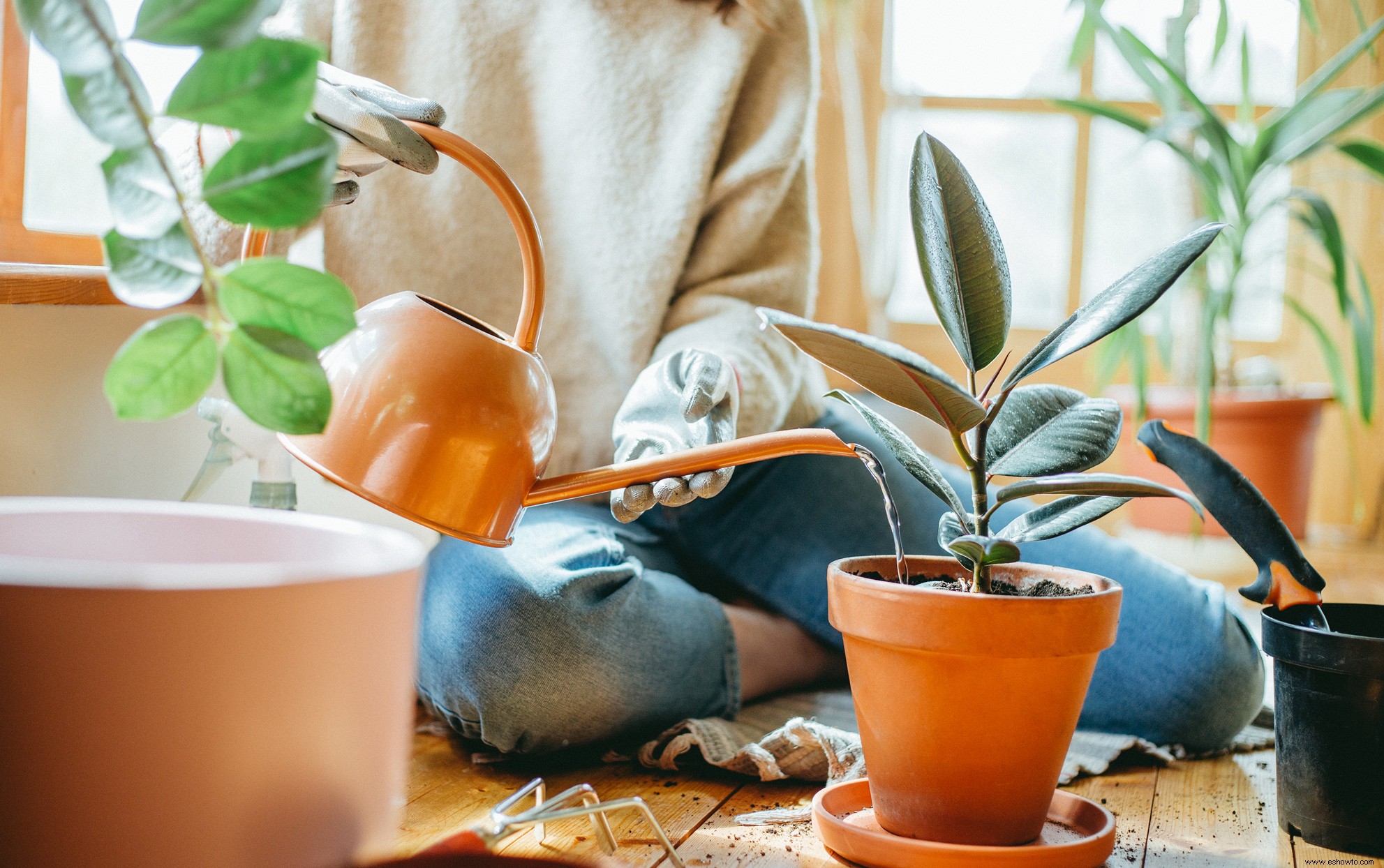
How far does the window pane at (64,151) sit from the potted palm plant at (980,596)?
0.73m

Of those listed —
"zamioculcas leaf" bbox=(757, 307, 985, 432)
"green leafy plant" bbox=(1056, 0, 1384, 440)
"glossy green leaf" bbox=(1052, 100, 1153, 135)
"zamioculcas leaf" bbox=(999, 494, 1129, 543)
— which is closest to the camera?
"zamioculcas leaf" bbox=(757, 307, 985, 432)

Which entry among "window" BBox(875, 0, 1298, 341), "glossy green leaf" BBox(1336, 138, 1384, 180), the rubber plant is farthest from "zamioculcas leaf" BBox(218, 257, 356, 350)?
"window" BBox(875, 0, 1298, 341)

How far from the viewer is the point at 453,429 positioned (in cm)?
53

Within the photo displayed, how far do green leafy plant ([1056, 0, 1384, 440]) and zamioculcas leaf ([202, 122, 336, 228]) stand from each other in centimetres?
175

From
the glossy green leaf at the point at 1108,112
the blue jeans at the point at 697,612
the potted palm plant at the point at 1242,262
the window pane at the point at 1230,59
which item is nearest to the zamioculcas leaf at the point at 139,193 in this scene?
the blue jeans at the point at 697,612

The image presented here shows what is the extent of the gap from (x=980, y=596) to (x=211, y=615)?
41 cm

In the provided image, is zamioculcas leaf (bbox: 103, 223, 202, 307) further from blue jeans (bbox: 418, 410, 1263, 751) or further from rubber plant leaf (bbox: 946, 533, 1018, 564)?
blue jeans (bbox: 418, 410, 1263, 751)

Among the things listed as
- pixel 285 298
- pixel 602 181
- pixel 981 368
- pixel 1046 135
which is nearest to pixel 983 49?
pixel 1046 135

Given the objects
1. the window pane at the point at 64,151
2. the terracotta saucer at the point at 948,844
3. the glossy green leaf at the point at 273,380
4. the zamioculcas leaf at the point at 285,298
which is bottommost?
the terracotta saucer at the point at 948,844

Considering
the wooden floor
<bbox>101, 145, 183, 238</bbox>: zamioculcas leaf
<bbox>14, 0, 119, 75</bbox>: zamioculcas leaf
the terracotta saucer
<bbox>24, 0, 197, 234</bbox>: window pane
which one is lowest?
the wooden floor

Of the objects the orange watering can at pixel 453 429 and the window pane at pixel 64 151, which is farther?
the window pane at pixel 64 151

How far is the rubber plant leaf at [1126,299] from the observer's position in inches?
20.3

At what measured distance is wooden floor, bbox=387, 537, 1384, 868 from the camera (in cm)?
69

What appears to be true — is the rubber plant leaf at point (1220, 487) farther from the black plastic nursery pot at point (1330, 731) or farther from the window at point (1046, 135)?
the window at point (1046, 135)
